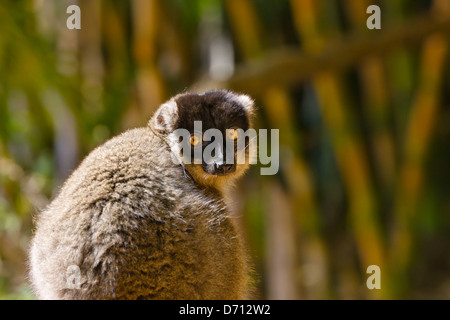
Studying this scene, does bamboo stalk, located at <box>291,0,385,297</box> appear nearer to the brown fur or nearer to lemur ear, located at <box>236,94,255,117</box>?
lemur ear, located at <box>236,94,255,117</box>

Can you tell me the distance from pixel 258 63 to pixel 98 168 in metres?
3.38

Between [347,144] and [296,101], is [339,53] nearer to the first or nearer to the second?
[347,144]

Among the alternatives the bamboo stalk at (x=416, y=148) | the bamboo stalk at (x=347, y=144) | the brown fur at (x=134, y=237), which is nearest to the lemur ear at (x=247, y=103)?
the brown fur at (x=134, y=237)

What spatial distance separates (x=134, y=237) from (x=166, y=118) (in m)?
0.73

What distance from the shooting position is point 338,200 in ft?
21.9

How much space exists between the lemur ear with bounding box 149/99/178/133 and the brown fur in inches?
10.6

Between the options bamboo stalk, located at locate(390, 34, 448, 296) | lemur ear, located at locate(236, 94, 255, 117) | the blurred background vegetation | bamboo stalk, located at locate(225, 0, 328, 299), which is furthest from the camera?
bamboo stalk, located at locate(225, 0, 328, 299)

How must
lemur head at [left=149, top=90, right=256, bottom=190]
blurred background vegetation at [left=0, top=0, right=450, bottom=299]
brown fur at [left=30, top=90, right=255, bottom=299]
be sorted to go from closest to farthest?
brown fur at [left=30, top=90, right=255, bottom=299] < lemur head at [left=149, top=90, right=256, bottom=190] < blurred background vegetation at [left=0, top=0, right=450, bottom=299]

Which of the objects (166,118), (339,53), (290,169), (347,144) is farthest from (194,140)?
(290,169)

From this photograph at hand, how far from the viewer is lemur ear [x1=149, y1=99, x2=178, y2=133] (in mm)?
2344

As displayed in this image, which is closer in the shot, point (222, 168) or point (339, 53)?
point (222, 168)

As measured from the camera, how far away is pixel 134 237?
1.76 m

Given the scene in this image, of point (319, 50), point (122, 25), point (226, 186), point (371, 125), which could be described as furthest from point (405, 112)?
point (226, 186)

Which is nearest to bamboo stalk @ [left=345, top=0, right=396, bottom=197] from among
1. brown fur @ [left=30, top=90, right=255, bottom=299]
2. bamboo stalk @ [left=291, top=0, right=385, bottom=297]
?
bamboo stalk @ [left=291, top=0, right=385, bottom=297]
